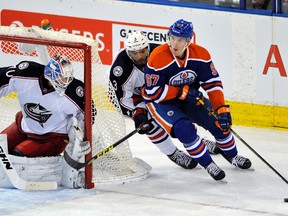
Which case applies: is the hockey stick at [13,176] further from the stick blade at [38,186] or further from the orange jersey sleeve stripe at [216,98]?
the orange jersey sleeve stripe at [216,98]

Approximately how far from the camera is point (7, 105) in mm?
6445

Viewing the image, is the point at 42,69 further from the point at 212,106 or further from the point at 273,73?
the point at 273,73

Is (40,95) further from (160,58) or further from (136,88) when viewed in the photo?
(136,88)

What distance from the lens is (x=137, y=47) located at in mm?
6355

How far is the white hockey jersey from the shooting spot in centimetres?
593

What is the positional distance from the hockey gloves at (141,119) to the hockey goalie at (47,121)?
16.5 inches

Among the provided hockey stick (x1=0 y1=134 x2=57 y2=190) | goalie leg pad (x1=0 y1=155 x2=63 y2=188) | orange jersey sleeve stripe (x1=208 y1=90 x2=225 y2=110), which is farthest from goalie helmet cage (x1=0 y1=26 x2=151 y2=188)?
orange jersey sleeve stripe (x1=208 y1=90 x2=225 y2=110)

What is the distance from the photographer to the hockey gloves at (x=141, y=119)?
622cm

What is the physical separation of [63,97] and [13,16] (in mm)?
2662

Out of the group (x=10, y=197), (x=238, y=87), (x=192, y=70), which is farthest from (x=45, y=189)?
(x=238, y=87)

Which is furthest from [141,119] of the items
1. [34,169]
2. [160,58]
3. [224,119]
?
[34,169]

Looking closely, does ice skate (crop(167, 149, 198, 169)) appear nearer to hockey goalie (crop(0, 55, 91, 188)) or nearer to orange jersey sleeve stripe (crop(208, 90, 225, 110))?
orange jersey sleeve stripe (crop(208, 90, 225, 110))

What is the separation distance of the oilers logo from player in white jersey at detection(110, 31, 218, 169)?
1.02ft

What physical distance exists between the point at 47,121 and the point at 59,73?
364 millimetres
